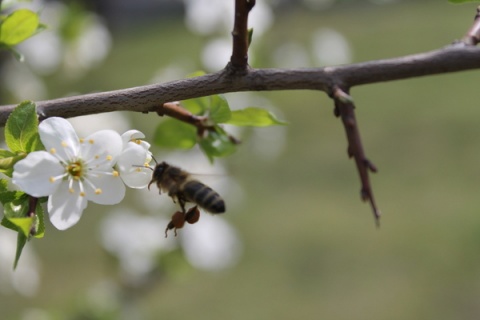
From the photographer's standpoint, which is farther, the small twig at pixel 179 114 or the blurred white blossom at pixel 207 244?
the blurred white blossom at pixel 207 244

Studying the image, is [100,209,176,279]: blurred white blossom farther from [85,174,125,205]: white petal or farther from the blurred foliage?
[85,174,125,205]: white petal

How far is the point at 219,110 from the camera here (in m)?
0.66

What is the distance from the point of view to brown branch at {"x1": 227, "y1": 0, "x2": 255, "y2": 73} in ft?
1.75

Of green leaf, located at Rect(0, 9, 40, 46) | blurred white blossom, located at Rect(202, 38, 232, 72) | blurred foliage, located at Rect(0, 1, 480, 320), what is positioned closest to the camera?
green leaf, located at Rect(0, 9, 40, 46)

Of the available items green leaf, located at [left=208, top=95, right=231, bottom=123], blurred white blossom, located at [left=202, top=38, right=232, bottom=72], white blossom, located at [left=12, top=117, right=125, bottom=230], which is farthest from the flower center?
blurred white blossom, located at [left=202, top=38, right=232, bottom=72]

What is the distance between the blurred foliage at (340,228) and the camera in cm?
266

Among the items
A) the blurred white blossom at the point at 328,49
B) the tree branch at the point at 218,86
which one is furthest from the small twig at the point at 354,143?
→ the blurred white blossom at the point at 328,49

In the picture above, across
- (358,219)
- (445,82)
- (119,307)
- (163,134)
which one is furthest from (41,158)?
(445,82)

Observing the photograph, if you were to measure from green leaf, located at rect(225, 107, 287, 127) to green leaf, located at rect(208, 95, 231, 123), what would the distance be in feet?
0.04

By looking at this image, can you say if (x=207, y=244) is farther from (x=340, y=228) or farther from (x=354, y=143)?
(x=340, y=228)

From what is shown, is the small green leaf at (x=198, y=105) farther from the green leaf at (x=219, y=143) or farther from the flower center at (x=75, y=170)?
the flower center at (x=75, y=170)

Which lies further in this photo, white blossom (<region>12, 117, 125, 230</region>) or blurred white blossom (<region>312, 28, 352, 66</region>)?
blurred white blossom (<region>312, 28, 352, 66</region>)

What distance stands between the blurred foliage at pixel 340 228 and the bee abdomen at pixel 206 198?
83 centimetres

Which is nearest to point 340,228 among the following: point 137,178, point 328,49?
point 328,49
